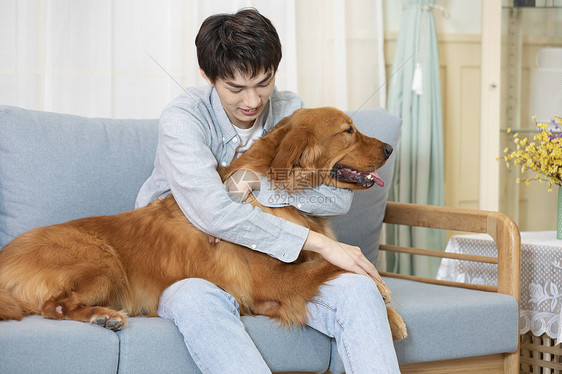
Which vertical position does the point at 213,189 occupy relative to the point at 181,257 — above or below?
above

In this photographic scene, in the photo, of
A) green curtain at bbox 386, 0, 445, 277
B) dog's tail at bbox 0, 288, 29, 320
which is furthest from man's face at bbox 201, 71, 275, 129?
green curtain at bbox 386, 0, 445, 277

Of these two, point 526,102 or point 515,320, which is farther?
point 526,102

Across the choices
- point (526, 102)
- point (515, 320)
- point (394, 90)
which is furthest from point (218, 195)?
point (526, 102)

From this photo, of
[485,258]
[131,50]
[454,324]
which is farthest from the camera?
[131,50]

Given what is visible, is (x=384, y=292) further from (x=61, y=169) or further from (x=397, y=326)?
(x=61, y=169)

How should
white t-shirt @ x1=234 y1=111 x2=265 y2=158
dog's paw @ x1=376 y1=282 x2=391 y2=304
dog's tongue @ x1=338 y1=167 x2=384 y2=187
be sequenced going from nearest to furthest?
dog's paw @ x1=376 y1=282 x2=391 y2=304 < dog's tongue @ x1=338 y1=167 x2=384 y2=187 < white t-shirt @ x1=234 y1=111 x2=265 y2=158

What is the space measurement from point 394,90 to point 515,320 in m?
1.59

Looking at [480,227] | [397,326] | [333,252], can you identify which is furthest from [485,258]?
[333,252]

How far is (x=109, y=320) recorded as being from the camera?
5.36ft

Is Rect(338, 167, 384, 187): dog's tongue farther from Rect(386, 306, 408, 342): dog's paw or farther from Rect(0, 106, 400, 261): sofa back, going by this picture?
Rect(0, 106, 400, 261): sofa back

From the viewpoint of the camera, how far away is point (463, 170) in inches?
143

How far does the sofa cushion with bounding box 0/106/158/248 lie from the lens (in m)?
2.09

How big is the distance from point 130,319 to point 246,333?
353 mm

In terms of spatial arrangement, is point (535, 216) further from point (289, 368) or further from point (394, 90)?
point (289, 368)
